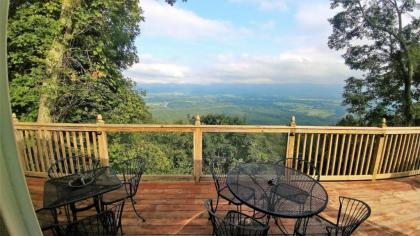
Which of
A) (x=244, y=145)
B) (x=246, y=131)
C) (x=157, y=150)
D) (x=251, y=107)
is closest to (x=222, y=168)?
(x=246, y=131)

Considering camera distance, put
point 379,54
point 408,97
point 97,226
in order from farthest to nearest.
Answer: point 379,54 < point 408,97 < point 97,226

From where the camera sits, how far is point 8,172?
31.8 inches

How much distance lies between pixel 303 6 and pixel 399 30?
3.74 m

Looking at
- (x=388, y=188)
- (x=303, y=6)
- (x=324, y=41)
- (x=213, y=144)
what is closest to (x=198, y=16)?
(x=303, y=6)

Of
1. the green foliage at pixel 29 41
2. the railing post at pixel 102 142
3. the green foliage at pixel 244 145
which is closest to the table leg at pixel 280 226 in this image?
the railing post at pixel 102 142

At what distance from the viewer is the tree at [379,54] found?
9570mm

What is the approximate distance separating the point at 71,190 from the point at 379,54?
36.7 feet

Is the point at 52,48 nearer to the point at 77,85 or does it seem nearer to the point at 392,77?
the point at 77,85

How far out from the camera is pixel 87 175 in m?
3.29

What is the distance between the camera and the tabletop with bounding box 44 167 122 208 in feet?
8.85

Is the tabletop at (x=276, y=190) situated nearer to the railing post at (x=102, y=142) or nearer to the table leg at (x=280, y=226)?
the table leg at (x=280, y=226)

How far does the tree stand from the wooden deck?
552 centimetres

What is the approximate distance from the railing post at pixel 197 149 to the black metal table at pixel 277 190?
1.19 metres

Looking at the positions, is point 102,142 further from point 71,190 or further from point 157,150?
point 157,150
